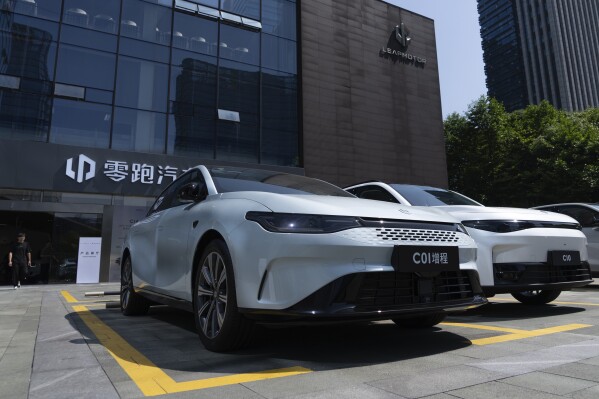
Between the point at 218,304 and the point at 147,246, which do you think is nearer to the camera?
the point at 218,304

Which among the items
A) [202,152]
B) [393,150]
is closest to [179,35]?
[202,152]

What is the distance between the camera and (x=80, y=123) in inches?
596

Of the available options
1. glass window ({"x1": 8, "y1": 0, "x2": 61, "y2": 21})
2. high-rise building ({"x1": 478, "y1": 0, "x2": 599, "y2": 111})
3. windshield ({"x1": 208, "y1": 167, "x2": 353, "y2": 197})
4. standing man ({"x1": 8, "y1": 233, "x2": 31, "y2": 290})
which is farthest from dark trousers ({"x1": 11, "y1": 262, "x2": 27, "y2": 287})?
high-rise building ({"x1": 478, "y1": 0, "x2": 599, "y2": 111})

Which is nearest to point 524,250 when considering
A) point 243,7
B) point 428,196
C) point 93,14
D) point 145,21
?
point 428,196

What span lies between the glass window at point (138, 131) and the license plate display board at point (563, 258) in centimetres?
1450

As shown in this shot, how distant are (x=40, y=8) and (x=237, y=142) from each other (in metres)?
8.53

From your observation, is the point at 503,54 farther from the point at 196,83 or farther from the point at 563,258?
the point at 563,258

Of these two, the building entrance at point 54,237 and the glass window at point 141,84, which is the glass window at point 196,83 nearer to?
the glass window at point 141,84

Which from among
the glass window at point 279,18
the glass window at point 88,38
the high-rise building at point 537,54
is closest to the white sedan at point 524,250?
the glass window at point 88,38

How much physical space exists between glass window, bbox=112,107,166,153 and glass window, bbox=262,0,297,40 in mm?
7107

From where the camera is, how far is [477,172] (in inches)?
1212

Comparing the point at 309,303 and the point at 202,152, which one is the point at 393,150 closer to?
the point at 202,152

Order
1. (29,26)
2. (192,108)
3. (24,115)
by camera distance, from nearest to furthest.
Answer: (24,115) < (29,26) < (192,108)

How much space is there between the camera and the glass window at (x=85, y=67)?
15.2 meters
